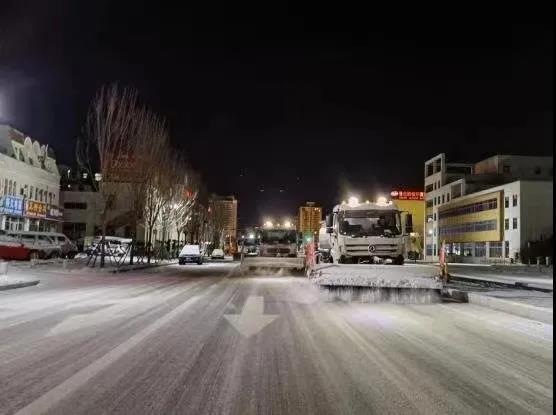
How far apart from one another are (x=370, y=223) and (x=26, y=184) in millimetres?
47674

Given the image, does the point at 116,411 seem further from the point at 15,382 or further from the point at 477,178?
the point at 477,178

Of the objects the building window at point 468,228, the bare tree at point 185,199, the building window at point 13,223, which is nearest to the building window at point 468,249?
the building window at point 468,228

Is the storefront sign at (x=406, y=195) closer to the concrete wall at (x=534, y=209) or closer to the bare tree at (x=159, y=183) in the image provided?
the concrete wall at (x=534, y=209)

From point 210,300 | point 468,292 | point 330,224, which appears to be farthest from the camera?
point 330,224

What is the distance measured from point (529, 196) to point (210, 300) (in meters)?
65.1

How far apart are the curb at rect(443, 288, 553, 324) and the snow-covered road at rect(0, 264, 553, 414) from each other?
18.7 inches

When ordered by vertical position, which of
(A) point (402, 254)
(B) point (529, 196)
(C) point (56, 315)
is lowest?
(C) point (56, 315)

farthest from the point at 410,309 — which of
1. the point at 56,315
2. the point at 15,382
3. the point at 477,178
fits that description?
the point at 477,178

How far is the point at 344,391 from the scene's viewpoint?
239 inches

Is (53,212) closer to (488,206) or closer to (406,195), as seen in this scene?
(488,206)

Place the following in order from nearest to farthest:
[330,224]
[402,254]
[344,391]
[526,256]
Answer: [344,391] → [402,254] → [330,224] → [526,256]

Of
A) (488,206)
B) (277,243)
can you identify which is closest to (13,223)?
(277,243)

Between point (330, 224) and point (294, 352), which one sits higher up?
point (330, 224)

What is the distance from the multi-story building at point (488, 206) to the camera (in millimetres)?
72625
